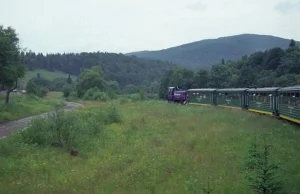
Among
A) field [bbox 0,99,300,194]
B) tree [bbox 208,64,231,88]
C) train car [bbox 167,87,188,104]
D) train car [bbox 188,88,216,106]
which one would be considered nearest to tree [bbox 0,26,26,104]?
field [bbox 0,99,300,194]

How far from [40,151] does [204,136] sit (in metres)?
8.99

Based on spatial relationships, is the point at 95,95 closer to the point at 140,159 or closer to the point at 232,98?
the point at 232,98

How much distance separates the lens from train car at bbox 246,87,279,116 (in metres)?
30.4

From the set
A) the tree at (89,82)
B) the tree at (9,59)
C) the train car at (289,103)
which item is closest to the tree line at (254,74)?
the tree at (89,82)

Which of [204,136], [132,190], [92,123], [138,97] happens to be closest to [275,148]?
[204,136]

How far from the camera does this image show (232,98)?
4384 centimetres

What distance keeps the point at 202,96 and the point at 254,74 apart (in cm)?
3843

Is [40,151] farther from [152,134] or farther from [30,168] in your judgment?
[152,134]

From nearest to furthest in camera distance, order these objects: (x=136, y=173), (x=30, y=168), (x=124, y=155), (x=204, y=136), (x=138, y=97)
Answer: (x=136, y=173), (x=30, y=168), (x=124, y=155), (x=204, y=136), (x=138, y=97)

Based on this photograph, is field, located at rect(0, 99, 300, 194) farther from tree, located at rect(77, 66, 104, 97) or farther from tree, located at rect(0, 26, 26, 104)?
tree, located at rect(77, 66, 104, 97)

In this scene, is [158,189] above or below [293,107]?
below

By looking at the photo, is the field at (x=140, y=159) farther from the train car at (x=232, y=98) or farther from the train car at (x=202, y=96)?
the train car at (x=202, y=96)

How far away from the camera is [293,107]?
2452cm

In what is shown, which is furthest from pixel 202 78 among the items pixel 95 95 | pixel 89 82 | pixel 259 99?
pixel 259 99
